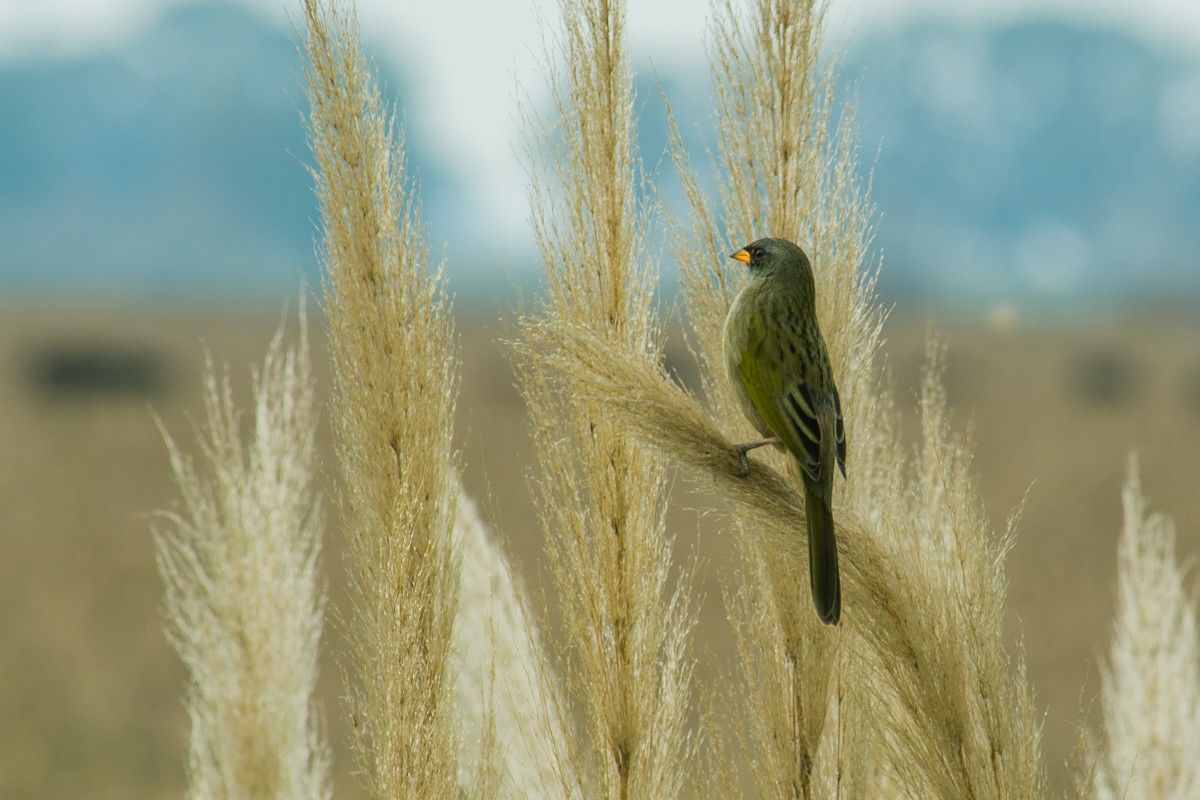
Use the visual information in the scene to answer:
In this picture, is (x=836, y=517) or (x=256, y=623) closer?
(x=836, y=517)

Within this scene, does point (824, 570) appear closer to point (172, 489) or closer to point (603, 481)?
point (603, 481)

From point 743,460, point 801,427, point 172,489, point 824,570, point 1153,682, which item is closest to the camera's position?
point 824,570

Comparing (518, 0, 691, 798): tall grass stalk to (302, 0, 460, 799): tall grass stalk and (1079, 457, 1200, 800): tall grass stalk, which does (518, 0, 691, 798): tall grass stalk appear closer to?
(302, 0, 460, 799): tall grass stalk

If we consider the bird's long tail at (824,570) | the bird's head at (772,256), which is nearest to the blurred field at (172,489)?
the bird's long tail at (824,570)

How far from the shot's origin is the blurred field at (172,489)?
892 cm

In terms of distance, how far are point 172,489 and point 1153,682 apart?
13.3 meters

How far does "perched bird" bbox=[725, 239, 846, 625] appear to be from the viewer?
1.83 meters

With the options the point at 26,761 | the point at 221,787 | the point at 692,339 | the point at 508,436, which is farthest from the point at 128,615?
the point at 692,339

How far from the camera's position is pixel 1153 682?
2695 millimetres

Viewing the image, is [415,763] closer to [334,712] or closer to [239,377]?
[334,712]

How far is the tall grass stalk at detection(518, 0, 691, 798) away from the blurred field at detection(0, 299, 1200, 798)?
425mm

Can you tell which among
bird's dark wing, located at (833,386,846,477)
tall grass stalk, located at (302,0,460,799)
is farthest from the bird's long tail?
tall grass stalk, located at (302,0,460,799)

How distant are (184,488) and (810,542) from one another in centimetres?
162

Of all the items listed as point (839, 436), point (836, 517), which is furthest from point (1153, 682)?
point (836, 517)
